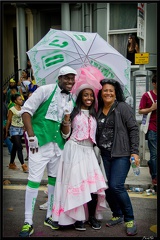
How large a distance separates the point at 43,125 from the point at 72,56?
3.09ft

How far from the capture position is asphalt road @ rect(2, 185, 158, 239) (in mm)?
3588

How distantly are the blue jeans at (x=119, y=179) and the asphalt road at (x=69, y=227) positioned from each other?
0.90ft

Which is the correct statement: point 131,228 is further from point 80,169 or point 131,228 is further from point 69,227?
point 80,169

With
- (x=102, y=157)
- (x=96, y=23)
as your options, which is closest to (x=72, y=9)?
(x=96, y=23)

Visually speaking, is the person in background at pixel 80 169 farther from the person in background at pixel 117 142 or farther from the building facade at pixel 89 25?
the building facade at pixel 89 25

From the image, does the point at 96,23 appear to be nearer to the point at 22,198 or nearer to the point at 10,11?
the point at 10,11

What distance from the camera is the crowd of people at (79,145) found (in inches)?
138

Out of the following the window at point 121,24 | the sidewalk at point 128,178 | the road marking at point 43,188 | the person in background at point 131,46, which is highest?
the window at point 121,24

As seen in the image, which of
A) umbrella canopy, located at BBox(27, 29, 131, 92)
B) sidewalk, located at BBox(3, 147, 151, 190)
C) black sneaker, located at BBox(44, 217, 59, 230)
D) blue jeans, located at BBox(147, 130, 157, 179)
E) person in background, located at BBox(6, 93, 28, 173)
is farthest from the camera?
person in background, located at BBox(6, 93, 28, 173)

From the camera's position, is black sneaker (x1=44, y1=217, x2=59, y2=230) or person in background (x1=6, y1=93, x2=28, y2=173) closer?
black sneaker (x1=44, y1=217, x2=59, y2=230)

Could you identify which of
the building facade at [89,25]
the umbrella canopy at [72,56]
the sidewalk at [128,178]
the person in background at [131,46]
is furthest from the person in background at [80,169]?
the person in background at [131,46]

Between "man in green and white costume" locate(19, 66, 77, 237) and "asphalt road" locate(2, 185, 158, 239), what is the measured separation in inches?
6.0

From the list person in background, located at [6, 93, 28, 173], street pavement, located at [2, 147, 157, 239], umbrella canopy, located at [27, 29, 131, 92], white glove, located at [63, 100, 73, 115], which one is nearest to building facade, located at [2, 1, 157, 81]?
person in background, located at [6, 93, 28, 173]

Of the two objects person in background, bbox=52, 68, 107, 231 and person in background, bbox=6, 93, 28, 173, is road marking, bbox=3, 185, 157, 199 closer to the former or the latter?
person in background, bbox=6, 93, 28, 173
